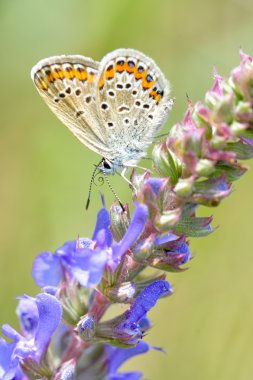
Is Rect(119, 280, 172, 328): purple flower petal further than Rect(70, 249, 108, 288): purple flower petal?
Yes

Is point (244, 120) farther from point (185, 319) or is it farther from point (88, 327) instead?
point (185, 319)

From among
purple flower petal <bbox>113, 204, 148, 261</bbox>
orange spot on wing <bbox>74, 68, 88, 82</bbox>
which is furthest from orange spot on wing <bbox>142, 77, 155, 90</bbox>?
purple flower petal <bbox>113, 204, 148, 261</bbox>

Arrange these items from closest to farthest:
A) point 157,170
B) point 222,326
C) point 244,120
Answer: point 244,120, point 157,170, point 222,326

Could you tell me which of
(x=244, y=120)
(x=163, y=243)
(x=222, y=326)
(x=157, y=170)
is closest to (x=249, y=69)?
(x=244, y=120)

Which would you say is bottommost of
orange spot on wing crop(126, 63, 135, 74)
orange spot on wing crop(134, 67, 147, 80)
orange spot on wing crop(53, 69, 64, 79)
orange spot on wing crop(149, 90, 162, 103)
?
orange spot on wing crop(149, 90, 162, 103)

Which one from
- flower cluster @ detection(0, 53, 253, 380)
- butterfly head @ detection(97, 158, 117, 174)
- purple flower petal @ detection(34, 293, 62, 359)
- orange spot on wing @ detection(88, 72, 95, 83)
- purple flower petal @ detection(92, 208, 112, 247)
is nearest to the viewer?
flower cluster @ detection(0, 53, 253, 380)

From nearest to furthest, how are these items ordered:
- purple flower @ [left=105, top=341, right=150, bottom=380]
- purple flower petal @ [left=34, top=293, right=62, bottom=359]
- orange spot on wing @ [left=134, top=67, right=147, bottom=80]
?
1. purple flower petal @ [left=34, top=293, right=62, bottom=359]
2. purple flower @ [left=105, top=341, right=150, bottom=380]
3. orange spot on wing @ [left=134, top=67, right=147, bottom=80]

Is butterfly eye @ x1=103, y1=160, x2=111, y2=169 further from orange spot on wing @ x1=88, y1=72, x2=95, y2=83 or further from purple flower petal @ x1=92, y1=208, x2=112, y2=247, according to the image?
purple flower petal @ x1=92, y1=208, x2=112, y2=247
